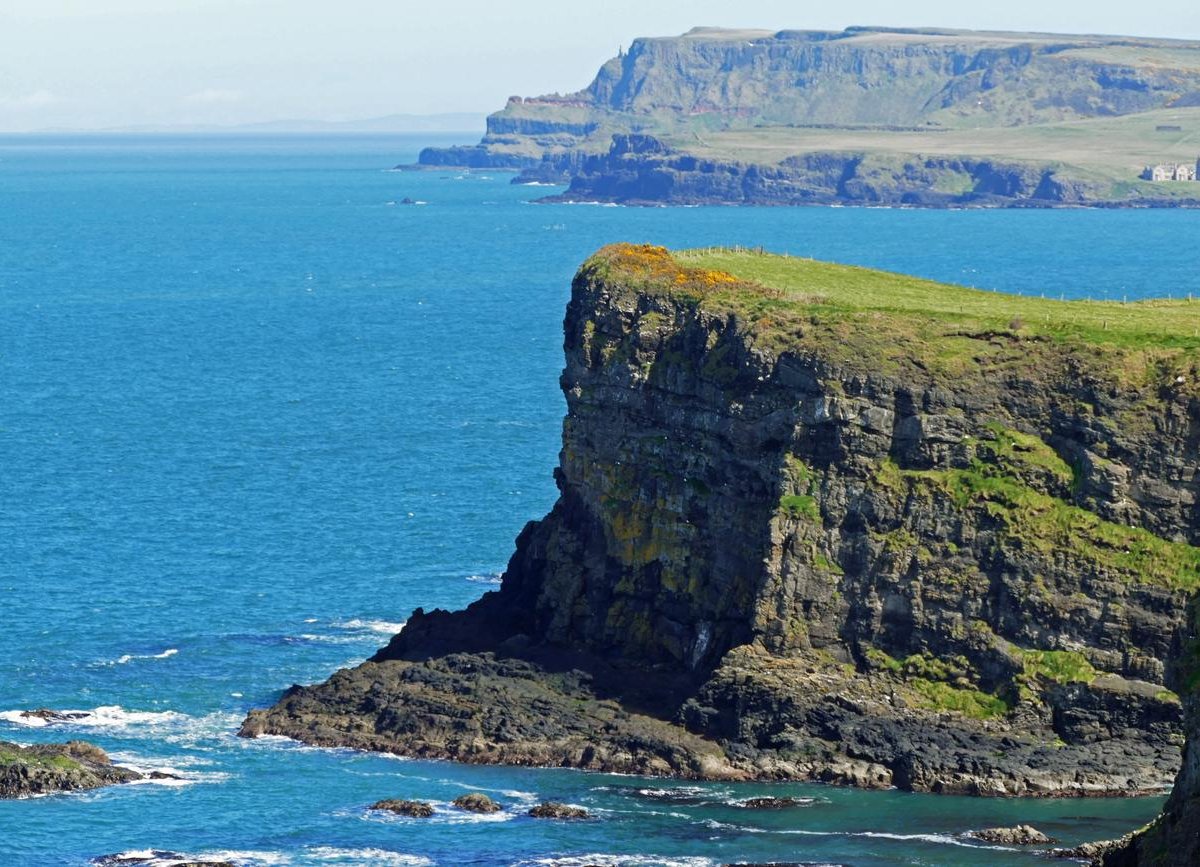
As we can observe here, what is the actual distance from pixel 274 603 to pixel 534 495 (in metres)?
25.5

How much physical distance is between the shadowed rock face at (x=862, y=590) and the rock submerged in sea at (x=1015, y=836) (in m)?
5.17

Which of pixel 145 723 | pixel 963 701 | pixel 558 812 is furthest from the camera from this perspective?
Answer: pixel 145 723

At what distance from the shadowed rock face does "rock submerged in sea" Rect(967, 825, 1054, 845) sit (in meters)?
5.17

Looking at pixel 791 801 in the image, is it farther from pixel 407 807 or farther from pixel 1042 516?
pixel 1042 516

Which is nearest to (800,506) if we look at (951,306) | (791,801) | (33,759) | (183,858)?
(791,801)

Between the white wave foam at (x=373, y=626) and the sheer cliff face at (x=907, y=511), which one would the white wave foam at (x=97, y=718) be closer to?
the white wave foam at (x=373, y=626)

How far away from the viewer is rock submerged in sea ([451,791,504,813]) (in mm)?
80188

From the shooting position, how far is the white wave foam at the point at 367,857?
75.0 metres

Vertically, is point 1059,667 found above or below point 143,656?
above

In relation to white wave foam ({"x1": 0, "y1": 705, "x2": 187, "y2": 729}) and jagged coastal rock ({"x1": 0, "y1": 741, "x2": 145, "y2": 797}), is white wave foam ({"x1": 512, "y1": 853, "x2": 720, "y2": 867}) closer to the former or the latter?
jagged coastal rock ({"x1": 0, "y1": 741, "x2": 145, "y2": 797})

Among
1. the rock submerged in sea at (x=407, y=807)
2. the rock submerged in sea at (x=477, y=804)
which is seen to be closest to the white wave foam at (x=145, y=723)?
the rock submerged in sea at (x=407, y=807)

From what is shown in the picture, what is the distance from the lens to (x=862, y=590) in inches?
3457

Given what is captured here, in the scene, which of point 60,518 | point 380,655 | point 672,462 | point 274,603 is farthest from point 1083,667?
point 60,518

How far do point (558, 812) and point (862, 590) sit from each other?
51.4ft
